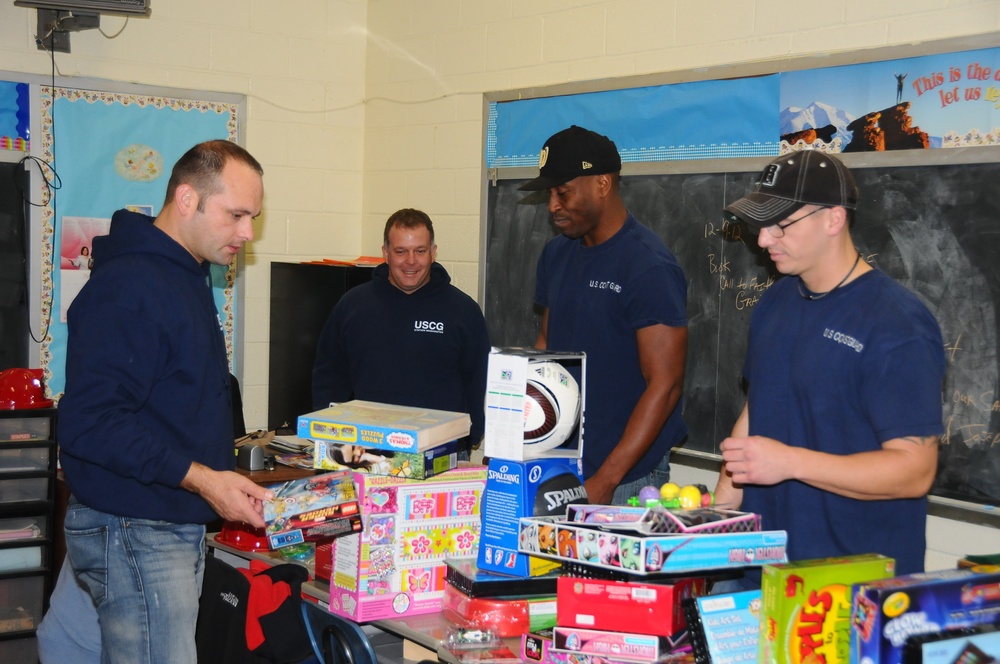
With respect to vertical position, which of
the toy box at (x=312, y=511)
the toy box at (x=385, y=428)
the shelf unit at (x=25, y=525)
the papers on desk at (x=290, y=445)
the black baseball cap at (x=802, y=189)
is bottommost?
the shelf unit at (x=25, y=525)

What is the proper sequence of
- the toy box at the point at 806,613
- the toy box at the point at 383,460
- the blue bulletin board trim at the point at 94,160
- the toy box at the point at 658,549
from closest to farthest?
the toy box at the point at 806,613
the toy box at the point at 658,549
the toy box at the point at 383,460
the blue bulletin board trim at the point at 94,160

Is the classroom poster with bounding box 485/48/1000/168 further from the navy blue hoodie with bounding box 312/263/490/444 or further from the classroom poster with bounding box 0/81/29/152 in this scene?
the classroom poster with bounding box 0/81/29/152

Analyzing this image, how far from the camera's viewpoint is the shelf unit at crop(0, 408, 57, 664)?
153 inches

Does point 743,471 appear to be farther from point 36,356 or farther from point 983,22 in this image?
point 36,356

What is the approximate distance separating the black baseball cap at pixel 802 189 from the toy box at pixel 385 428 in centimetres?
90

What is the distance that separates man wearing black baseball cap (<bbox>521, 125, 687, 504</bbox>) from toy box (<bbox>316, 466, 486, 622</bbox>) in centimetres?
46

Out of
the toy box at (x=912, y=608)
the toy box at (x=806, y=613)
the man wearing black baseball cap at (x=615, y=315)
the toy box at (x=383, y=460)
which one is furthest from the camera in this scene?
the man wearing black baseball cap at (x=615, y=315)

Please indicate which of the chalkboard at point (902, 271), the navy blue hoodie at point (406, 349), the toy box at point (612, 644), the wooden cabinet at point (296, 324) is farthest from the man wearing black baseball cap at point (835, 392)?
the wooden cabinet at point (296, 324)

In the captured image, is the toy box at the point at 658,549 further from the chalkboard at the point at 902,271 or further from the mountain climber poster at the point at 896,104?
the mountain climber poster at the point at 896,104

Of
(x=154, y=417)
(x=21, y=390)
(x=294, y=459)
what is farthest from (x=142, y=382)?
(x=21, y=390)

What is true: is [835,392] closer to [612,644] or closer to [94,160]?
[612,644]

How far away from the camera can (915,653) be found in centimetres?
147

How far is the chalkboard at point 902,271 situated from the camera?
2955 mm

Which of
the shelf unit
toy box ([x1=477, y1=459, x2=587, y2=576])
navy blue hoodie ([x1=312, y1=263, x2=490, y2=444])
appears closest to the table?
toy box ([x1=477, y1=459, x2=587, y2=576])
